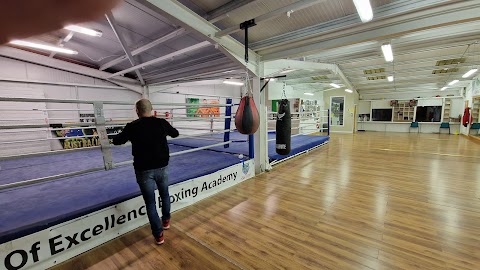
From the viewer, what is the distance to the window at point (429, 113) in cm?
1180

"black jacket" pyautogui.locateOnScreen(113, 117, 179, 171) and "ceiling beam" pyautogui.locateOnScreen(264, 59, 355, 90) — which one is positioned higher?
"ceiling beam" pyautogui.locateOnScreen(264, 59, 355, 90)

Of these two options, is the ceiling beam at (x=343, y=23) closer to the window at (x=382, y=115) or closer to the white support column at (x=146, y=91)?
the white support column at (x=146, y=91)

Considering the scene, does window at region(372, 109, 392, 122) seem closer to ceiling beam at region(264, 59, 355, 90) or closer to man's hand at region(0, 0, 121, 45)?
ceiling beam at region(264, 59, 355, 90)

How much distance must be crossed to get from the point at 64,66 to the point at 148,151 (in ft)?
20.2

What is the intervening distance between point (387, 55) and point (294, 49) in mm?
2942

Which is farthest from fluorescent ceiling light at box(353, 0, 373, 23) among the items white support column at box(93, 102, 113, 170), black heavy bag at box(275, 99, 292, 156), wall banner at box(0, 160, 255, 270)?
white support column at box(93, 102, 113, 170)

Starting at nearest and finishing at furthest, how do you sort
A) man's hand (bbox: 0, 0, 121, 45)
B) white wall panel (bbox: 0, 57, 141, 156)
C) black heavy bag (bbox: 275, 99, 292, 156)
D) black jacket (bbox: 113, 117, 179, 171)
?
man's hand (bbox: 0, 0, 121, 45)
black jacket (bbox: 113, 117, 179, 171)
black heavy bag (bbox: 275, 99, 292, 156)
white wall panel (bbox: 0, 57, 141, 156)

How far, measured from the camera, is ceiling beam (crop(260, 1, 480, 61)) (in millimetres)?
2432

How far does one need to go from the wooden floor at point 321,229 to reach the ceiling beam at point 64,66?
230 inches

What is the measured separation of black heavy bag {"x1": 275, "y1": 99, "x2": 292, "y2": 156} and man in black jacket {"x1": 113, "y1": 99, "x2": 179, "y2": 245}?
1.96m

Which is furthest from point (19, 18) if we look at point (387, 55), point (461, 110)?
point (461, 110)

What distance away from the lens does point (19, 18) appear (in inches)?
13.6

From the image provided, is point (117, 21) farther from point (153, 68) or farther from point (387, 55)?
point (387, 55)

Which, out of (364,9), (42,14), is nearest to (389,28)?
(364,9)
